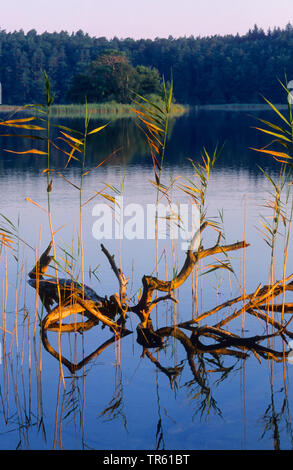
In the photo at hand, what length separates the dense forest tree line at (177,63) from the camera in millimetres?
110688

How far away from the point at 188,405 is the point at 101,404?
65cm

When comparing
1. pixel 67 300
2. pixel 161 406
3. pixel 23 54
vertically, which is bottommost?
pixel 161 406

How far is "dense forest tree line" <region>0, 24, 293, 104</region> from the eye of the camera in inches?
4358

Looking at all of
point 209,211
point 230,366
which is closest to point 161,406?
point 230,366

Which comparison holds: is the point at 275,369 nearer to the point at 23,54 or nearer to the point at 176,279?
the point at 176,279

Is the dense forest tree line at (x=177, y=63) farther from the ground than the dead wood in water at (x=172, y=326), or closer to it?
farther from the ground

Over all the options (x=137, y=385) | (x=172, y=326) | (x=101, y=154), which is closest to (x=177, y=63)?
(x=101, y=154)

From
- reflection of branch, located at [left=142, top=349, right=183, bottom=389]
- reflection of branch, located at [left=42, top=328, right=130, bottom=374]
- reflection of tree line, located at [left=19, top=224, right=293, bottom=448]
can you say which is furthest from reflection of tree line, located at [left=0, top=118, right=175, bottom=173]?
reflection of branch, located at [left=142, top=349, right=183, bottom=389]

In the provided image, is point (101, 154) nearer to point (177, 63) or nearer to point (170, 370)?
A: point (170, 370)

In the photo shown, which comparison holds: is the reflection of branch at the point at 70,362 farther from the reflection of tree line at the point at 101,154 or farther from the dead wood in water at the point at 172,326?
the reflection of tree line at the point at 101,154

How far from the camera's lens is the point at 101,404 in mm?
5082

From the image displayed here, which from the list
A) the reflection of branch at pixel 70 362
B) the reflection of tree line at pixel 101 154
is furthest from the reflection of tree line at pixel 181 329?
the reflection of tree line at pixel 101 154

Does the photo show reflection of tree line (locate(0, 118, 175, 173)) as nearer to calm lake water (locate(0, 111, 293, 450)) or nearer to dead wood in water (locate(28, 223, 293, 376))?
calm lake water (locate(0, 111, 293, 450))

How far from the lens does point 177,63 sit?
12000 centimetres
